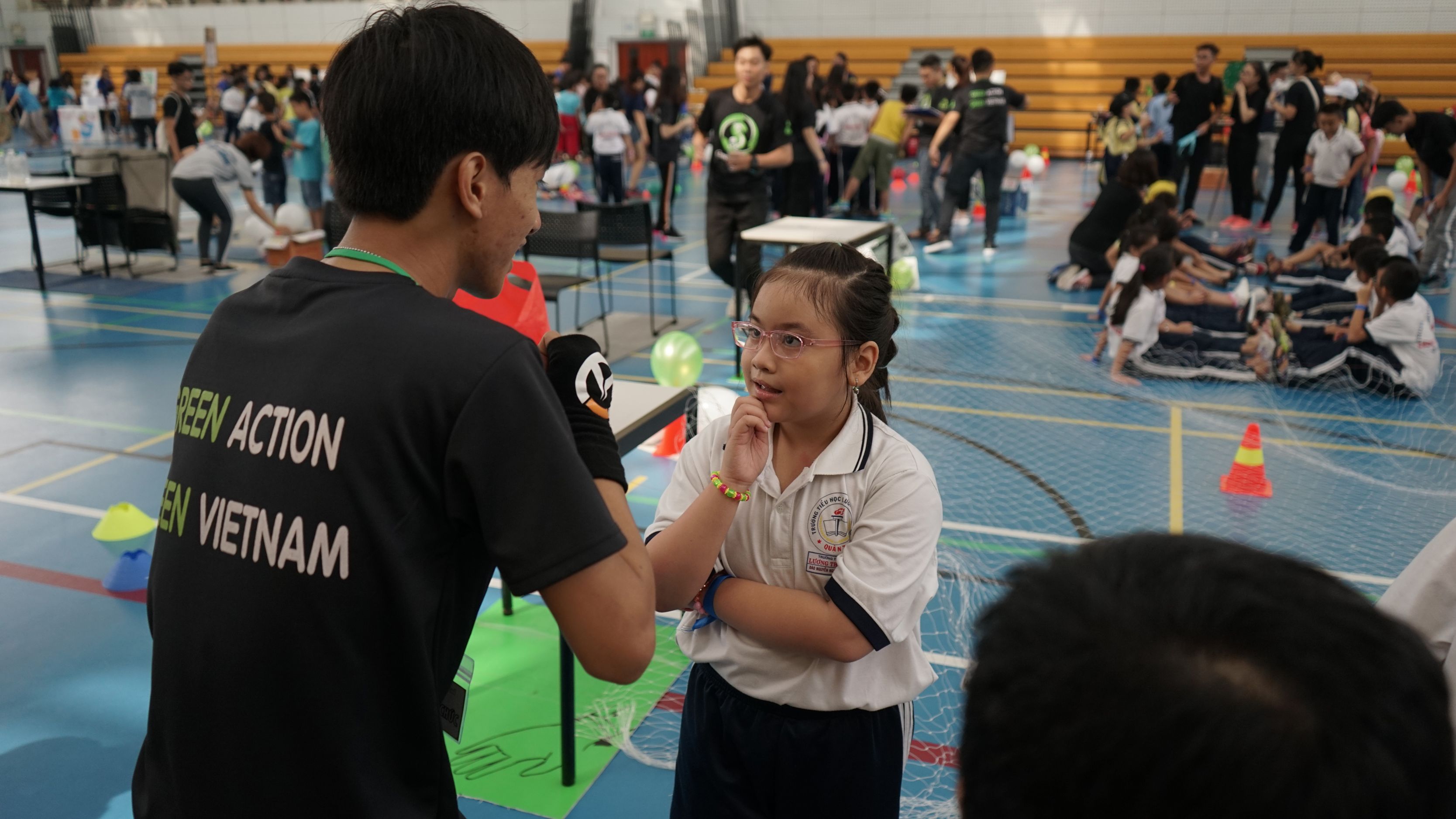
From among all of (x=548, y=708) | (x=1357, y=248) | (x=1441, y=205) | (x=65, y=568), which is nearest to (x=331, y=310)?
(x=548, y=708)

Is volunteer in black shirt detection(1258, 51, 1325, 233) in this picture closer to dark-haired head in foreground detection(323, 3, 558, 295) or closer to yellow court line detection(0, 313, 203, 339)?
yellow court line detection(0, 313, 203, 339)

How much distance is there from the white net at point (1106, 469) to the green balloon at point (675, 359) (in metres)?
1.20

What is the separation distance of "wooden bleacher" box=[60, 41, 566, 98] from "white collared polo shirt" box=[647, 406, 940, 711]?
25.4 m

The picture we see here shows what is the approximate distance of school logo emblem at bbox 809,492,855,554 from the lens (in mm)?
1698

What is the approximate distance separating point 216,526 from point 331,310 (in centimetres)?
27

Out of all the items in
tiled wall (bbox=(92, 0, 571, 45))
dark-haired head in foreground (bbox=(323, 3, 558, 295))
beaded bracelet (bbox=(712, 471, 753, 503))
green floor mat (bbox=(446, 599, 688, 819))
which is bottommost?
green floor mat (bbox=(446, 599, 688, 819))

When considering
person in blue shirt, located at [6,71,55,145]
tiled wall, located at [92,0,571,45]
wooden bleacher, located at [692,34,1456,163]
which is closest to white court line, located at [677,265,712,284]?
wooden bleacher, located at [692,34,1456,163]

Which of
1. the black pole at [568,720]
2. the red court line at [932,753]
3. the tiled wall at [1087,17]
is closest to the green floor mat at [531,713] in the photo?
the black pole at [568,720]

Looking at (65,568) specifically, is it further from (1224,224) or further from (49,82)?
(49,82)

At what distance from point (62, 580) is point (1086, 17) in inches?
864

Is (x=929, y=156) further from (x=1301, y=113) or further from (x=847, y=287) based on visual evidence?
(x=847, y=287)

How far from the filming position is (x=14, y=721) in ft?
10.1

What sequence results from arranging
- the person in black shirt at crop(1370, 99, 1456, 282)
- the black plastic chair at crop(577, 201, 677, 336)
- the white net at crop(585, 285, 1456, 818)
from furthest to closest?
the person in black shirt at crop(1370, 99, 1456, 282) < the black plastic chair at crop(577, 201, 677, 336) < the white net at crop(585, 285, 1456, 818)

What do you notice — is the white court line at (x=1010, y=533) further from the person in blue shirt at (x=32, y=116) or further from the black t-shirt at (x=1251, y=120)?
the person in blue shirt at (x=32, y=116)
